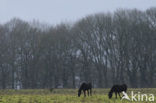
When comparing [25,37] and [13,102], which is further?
[25,37]

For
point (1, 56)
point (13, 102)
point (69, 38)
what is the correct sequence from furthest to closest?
point (69, 38) → point (1, 56) → point (13, 102)

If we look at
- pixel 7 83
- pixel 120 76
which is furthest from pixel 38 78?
pixel 120 76

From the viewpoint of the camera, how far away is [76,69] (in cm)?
6925

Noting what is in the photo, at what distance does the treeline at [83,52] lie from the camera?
210ft

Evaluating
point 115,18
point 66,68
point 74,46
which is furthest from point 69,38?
point 115,18

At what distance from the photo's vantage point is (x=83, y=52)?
67.4 m

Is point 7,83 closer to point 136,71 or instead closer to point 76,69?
point 76,69

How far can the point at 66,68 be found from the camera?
68.0m

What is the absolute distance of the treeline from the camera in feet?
210

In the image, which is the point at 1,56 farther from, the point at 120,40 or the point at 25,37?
the point at 120,40

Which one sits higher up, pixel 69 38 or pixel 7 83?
pixel 69 38

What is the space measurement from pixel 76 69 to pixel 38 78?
9.23m

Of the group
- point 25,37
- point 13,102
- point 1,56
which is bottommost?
point 13,102

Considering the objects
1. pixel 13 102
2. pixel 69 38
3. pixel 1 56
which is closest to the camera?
pixel 13 102
